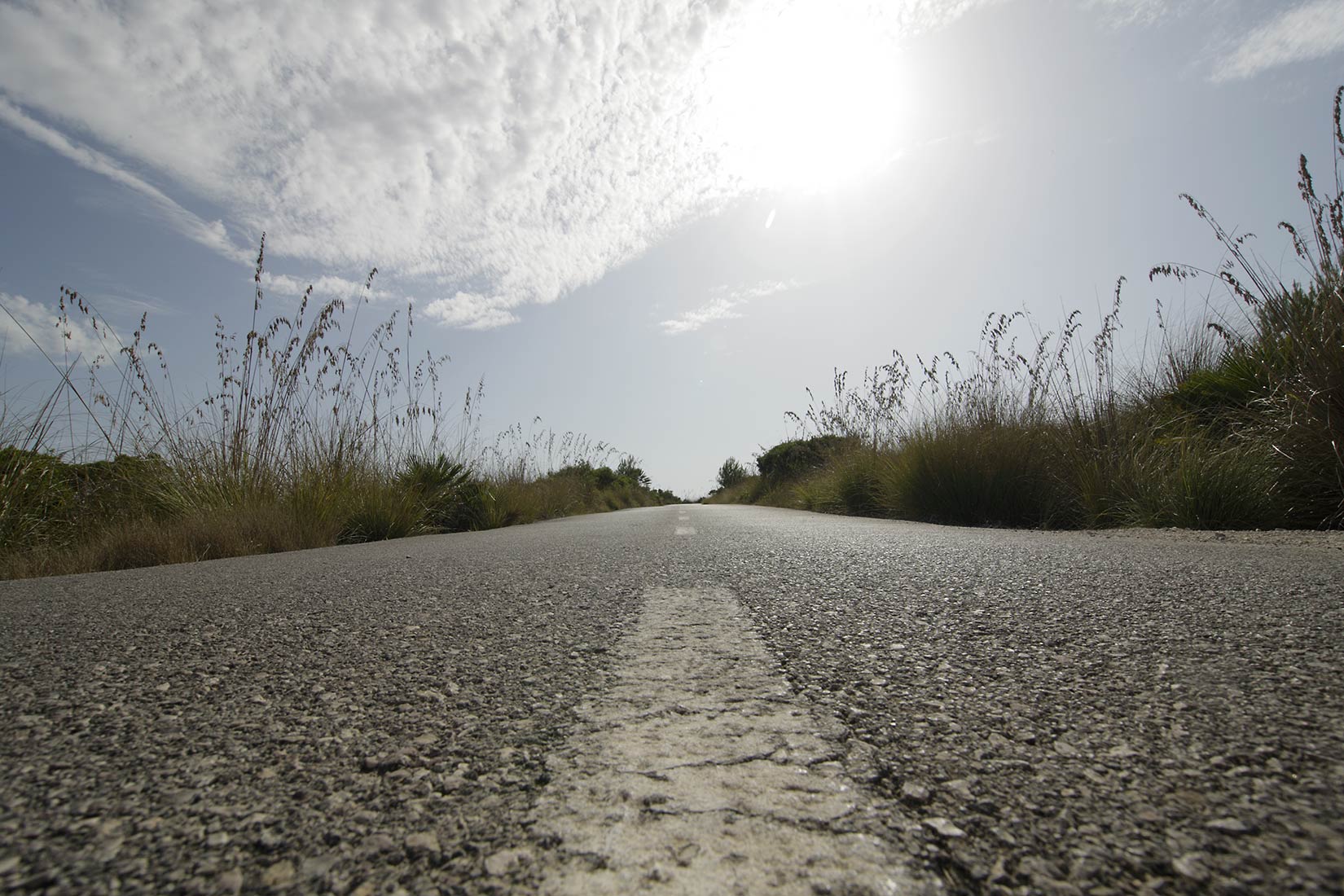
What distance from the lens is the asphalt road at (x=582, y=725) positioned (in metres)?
0.55

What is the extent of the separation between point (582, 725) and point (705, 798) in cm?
26

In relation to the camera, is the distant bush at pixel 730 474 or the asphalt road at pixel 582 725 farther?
the distant bush at pixel 730 474

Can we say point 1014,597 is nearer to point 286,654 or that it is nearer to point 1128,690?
point 1128,690

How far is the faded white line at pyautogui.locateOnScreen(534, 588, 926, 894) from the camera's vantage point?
53cm

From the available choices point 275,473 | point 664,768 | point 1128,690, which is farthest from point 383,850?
point 275,473

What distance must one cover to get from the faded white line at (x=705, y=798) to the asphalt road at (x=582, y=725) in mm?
20

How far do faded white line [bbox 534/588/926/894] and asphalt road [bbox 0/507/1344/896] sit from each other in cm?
2

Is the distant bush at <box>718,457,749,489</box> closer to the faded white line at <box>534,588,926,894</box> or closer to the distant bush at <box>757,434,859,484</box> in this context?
the distant bush at <box>757,434,859,484</box>

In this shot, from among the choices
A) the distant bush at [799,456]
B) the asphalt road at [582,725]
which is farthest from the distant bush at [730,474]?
the asphalt road at [582,725]

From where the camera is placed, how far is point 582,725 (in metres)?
0.86

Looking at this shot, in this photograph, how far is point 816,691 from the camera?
98 centimetres

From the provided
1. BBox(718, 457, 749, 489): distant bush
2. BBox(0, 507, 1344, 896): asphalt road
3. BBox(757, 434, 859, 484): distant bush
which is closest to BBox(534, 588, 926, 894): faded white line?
BBox(0, 507, 1344, 896): asphalt road

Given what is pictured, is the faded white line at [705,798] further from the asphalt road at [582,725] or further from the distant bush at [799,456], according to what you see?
the distant bush at [799,456]

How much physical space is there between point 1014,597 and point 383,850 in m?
1.55
